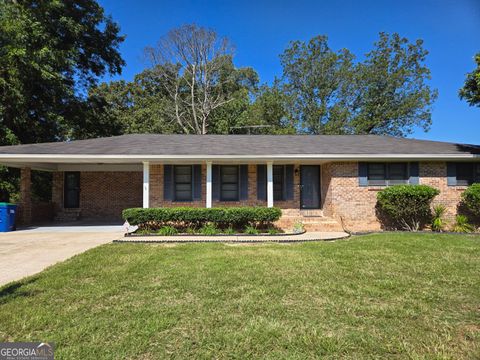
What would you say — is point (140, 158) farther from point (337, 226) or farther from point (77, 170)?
point (337, 226)

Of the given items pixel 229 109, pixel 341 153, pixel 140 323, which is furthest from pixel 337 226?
pixel 229 109

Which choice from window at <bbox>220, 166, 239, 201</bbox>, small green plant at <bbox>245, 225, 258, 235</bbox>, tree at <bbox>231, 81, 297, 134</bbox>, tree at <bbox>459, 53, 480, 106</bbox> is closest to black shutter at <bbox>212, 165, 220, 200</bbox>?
window at <bbox>220, 166, 239, 201</bbox>

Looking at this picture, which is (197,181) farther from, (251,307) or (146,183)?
(251,307)

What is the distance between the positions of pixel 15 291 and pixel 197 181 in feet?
23.7

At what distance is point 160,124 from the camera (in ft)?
87.2

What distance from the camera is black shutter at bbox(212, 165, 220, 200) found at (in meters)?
11.0

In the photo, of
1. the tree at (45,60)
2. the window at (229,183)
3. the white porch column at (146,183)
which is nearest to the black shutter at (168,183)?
the white porch column at (146,183)

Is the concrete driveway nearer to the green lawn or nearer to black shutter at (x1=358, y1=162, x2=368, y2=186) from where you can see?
the green lawn

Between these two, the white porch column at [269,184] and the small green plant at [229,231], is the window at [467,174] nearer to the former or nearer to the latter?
the white porch column at [269,184]

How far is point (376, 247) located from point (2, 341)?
758 cm

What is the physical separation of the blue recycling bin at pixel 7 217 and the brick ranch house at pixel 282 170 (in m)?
1.52

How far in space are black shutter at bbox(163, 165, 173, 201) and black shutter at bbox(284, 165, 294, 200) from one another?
4865 millimetres

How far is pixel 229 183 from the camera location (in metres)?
11.2

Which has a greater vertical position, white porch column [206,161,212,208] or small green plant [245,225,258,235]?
white porch column [206,161,212,208]
